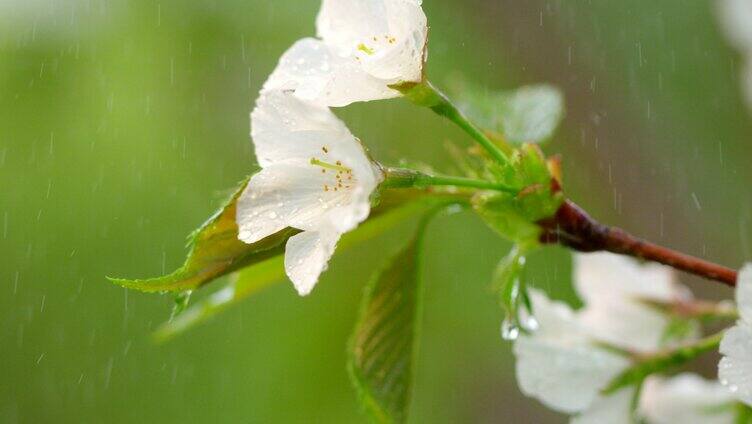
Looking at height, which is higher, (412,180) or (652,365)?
(412,180)

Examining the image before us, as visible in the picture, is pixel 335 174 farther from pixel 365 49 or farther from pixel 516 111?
pixel 516 111

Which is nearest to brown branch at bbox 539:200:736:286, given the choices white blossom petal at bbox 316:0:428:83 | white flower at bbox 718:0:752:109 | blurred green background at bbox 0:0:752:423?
white blossom petal at bbox 316:0:428:83

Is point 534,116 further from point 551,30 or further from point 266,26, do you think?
point 551,30

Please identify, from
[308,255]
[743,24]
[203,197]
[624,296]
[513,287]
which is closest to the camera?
[308,255]

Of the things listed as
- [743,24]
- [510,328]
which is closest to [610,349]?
[510,328]

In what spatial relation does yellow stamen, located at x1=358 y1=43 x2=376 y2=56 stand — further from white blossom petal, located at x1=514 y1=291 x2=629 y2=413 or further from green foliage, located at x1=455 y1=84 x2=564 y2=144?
white blossom petal, located at x1=514 y1=291 x2=629 y2=413

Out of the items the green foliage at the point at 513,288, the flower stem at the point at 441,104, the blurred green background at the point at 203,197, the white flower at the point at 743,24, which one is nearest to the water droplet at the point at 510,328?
the green foliage at the point at 513,288
